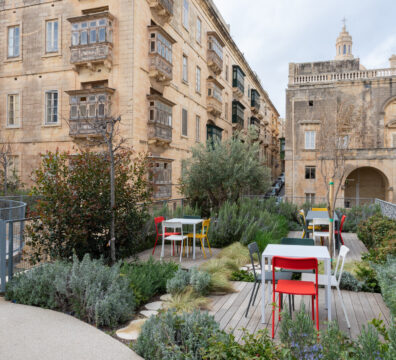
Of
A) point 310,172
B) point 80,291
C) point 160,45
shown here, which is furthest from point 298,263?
point 310,172

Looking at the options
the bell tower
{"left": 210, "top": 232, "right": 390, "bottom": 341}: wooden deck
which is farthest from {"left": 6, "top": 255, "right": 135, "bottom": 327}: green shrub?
the bell tower

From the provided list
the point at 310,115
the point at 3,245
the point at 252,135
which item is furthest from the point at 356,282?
the point at 310,115

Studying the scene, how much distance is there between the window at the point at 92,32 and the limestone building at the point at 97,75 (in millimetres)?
49

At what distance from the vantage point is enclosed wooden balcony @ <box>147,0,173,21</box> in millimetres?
19934

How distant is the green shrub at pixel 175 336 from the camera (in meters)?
3.57

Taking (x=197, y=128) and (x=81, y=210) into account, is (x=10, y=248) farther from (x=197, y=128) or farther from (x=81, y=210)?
(x=197, y=128)

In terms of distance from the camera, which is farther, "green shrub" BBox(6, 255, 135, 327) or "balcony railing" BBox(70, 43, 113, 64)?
"balcony railing" BBox(70, 43, 113, 64)

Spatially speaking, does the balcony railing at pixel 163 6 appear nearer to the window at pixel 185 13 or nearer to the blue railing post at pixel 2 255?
the window at pixel 185 13

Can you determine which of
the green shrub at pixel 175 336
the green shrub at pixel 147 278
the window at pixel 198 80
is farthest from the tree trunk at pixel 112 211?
the window at pixel 198 80

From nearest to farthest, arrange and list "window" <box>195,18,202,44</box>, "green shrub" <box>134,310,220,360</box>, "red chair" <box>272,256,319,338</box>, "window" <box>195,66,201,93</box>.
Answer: "green shrub" <box>134,310,220,360</box>
"red chair" <box>272,256,319,338</box>
"window" <box>195,18,202,44</box>
"window" <box>195,66,201,93</box>

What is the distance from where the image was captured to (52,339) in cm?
427

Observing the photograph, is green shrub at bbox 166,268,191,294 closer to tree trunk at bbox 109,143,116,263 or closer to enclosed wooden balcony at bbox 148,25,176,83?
tree trunk at bbox 109,143,116,263

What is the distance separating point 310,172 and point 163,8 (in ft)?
60.9

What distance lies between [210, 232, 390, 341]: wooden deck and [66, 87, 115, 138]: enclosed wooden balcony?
568 inches
